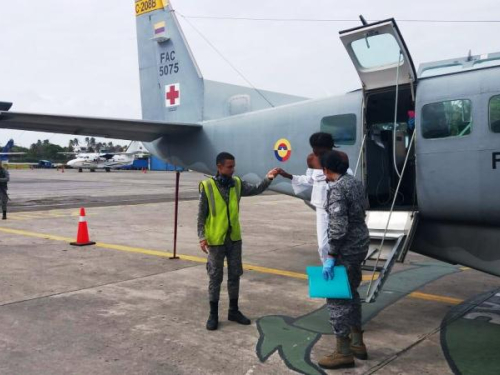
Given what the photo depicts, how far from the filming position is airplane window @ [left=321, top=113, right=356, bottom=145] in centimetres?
638

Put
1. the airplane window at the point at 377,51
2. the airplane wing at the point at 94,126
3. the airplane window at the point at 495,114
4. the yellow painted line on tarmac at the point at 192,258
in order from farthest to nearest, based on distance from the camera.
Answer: the airplane wing at the point at 94,126
the yellow painted line on tarmac at the point at 192,258
the airplane window at the point at 377,51
the airplane window at the point at 495,114

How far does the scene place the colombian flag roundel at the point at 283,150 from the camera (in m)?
7.42

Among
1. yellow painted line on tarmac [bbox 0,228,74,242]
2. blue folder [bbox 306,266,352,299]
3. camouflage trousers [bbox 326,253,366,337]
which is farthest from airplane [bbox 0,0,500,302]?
yellow painted line on tarmac [bbox 0,228,74,242]

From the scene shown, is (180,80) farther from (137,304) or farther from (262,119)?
(137,304)

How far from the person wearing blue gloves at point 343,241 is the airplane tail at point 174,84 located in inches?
195

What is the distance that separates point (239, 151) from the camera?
8250mm

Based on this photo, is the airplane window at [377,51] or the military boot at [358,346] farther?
the airplane window at [377,51]

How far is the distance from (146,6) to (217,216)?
7.63m

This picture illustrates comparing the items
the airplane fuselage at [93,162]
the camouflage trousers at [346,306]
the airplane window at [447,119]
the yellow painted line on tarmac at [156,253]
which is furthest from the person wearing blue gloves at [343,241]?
the airplane fuselage at [93,162]

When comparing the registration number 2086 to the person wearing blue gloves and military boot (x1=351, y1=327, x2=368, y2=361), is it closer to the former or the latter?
the person wearing blue gloves

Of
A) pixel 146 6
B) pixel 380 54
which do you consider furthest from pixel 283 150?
pixel 146 6

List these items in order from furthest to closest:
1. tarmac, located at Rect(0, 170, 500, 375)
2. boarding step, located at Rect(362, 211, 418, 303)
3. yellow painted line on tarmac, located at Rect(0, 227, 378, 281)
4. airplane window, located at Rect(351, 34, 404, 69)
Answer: yellow painted line on tarmac, located at Rect(0, 227, 378, 281) → airplane window, located at Rect(351, 34, 404, 69) → boarding step, located at Rect(362, 211, 418, 303) → tarmac, located at Rect(0, 170, 500, 375)

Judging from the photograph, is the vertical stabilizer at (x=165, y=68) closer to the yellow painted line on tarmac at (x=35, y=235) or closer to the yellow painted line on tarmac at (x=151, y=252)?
the yellow painted line on tarmac at (x=151, y=252)

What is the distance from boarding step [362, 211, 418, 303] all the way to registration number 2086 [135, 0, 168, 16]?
7682 millimetres
